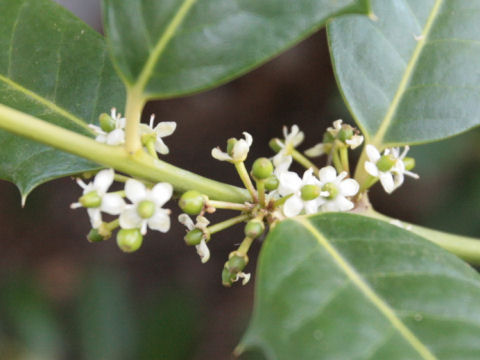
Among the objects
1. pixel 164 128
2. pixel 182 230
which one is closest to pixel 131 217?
pixel 164 128

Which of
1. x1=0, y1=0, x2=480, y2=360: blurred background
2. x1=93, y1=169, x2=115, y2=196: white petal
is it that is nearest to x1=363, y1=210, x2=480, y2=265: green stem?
x1=93, y1=169, x2=115, y2=196: white petal

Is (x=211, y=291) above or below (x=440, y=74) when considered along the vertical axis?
below

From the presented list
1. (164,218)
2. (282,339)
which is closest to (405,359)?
(282,339)

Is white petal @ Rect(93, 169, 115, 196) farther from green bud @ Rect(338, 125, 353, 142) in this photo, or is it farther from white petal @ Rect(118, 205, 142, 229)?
green bud @ Rect(338, 125, 353, 142)

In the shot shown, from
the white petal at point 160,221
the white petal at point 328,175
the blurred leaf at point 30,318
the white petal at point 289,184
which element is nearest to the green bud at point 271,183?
the white petal at point 289,184

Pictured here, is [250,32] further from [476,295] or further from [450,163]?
[450,163]

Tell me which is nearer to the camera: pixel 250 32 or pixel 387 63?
pixel 250 32

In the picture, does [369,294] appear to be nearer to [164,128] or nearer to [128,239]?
[128,239]
